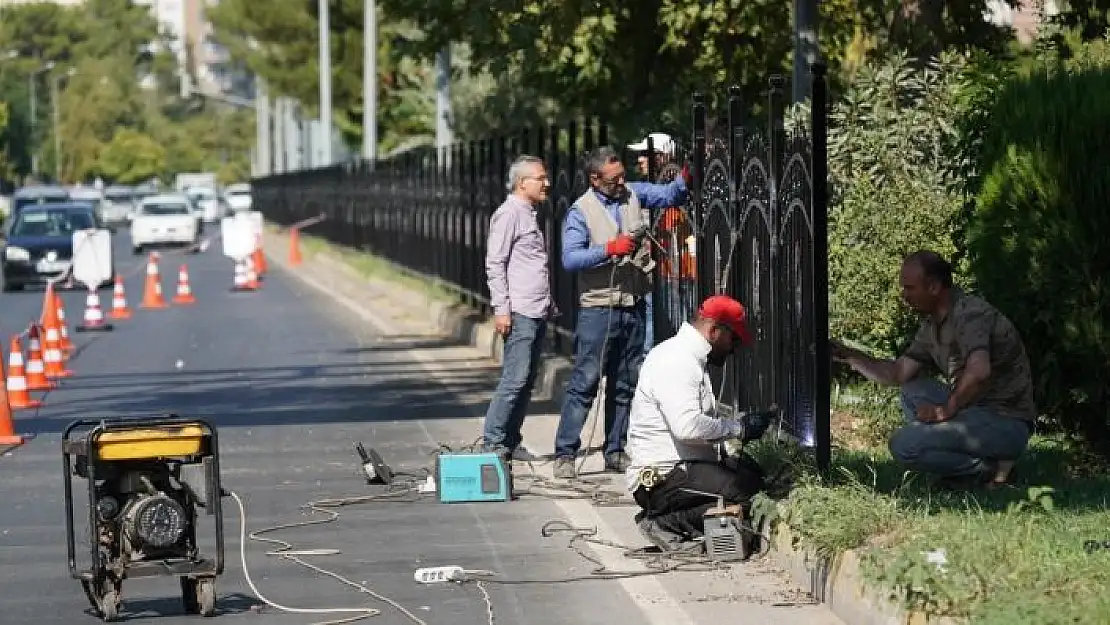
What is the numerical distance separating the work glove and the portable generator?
4428 mm

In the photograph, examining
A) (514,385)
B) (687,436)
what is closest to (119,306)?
(514,385)

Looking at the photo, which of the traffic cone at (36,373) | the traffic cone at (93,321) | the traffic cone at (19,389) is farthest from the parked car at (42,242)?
the traffic cone at (19,389)

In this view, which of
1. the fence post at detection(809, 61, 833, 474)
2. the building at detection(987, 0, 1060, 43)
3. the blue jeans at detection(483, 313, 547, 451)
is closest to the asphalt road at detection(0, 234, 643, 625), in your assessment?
the blue jeans at detection(483, 313, 547, 451)

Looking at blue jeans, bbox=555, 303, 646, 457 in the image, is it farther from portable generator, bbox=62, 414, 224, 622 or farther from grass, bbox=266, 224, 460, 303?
grass, bbox=266, 224, 460, 303

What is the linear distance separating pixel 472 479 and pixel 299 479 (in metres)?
1.56

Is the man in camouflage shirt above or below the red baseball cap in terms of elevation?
below

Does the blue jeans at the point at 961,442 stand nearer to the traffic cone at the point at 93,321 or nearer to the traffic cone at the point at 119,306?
the traffic cone at the point at 93,321

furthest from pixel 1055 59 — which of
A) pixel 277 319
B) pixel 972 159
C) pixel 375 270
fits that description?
pixel 375 270

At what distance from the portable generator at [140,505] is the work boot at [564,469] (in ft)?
14.5

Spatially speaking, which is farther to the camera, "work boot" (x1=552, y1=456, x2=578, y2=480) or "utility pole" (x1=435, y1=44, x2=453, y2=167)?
"utility pole" (x1=435, y1=44, x2=453, y2=167)

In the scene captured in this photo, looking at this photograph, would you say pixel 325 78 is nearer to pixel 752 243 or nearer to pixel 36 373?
pixel 36 373

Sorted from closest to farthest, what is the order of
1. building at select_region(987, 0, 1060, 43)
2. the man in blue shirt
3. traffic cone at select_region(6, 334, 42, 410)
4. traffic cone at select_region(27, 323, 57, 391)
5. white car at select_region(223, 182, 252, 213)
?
the man in blue shirt
building at select_region(987, 0, 1060, 43)
traffic cone at select_region(6, 334, 42, 410)
traffic cone at select_region(27, 323, 57, 391)
white car at select_region(223, 182, 252, 213)

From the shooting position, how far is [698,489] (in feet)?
34.2

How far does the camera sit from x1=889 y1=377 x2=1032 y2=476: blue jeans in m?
10.5
